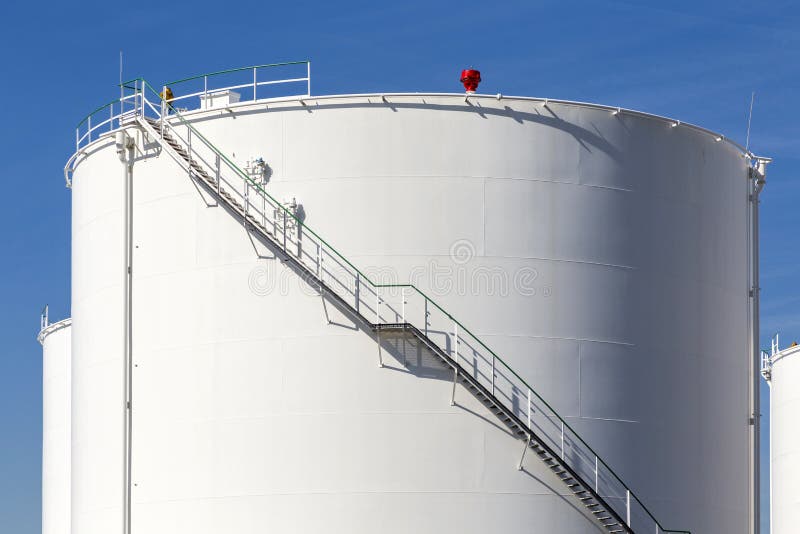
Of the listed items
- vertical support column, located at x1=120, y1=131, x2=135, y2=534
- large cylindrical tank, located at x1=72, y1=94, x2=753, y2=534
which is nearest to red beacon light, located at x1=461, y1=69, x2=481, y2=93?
large cylindrical tank, located at x1=72, y1=94, x2=753, y2=534

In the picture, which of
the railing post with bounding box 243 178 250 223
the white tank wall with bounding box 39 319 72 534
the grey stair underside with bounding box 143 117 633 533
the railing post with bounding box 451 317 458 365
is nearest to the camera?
the grey stair underside with bounding box 143 117 633 533

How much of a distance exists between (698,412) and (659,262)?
10.0 ft

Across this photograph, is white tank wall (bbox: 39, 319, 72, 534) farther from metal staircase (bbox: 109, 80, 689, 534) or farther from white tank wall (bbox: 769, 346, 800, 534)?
white tank wall (bbox: 769, 346, 800, 534)

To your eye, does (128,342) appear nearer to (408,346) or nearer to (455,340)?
(408,346)

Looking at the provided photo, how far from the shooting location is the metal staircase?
1043 inches

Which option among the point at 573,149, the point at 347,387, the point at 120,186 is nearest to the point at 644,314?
the point at 573,149

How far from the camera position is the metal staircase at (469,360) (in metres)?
26.5

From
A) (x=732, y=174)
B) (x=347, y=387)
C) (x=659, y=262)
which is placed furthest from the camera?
(x=732, y=174)

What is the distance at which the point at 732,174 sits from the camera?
30750mm

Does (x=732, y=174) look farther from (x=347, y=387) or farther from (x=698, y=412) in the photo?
(x=347, y=387)

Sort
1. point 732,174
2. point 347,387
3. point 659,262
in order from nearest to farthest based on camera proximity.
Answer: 1. point 347,387
2. point 659,262
3. point 732,174

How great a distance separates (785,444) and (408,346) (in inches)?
833

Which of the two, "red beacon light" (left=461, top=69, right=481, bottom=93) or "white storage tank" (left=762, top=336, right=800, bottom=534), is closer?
"red beacon light" (left=461, top=69, right=481, bottom=93)

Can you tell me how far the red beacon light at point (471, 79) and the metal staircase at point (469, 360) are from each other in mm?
4333
